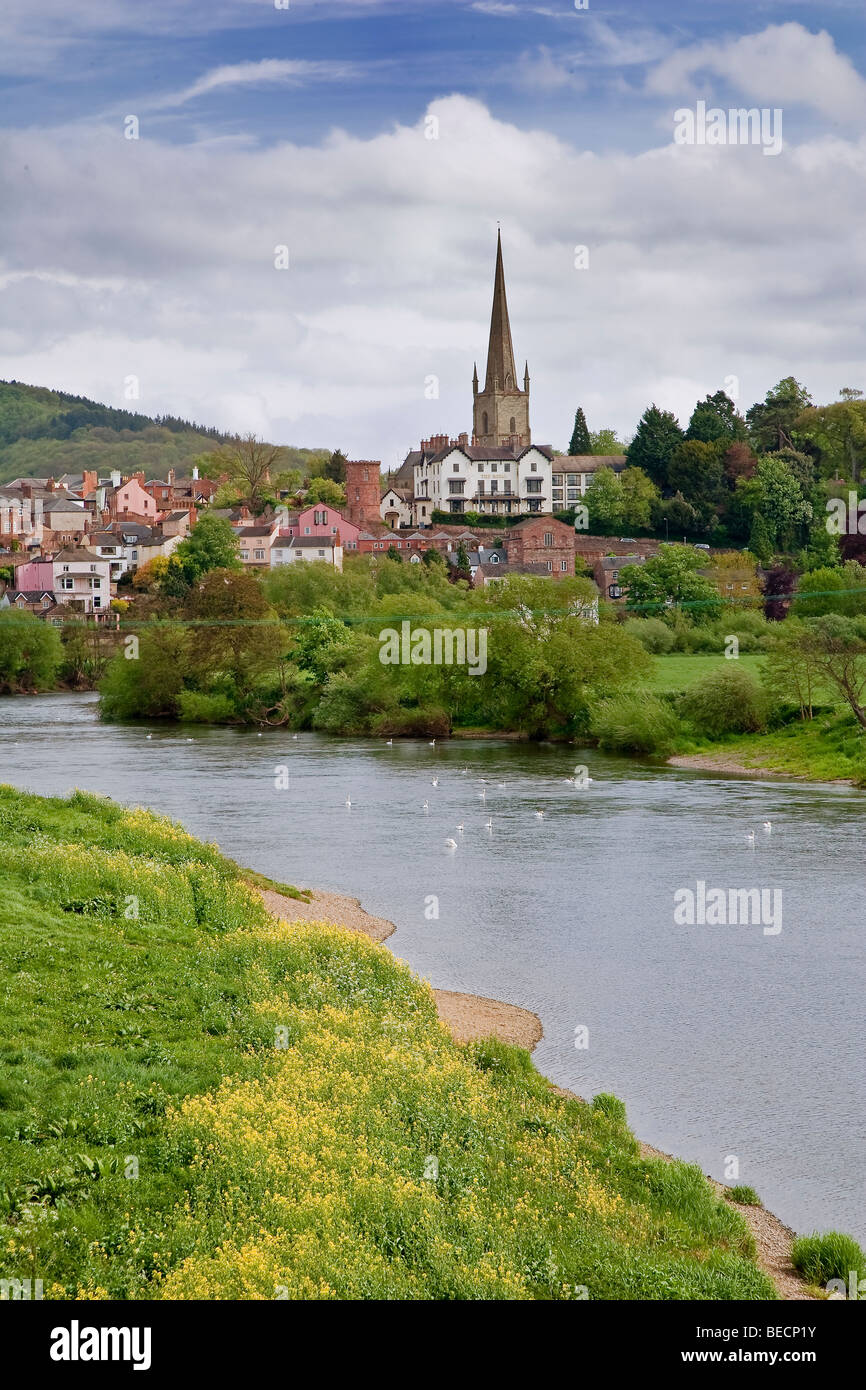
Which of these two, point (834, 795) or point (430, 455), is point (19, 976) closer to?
point (834, 795)

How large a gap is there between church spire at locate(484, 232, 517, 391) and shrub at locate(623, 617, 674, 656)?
68.5 m

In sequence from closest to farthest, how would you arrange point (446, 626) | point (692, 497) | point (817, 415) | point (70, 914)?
point (70, 914) → point (446, 626) → point (692, 497) → point (817, 415)

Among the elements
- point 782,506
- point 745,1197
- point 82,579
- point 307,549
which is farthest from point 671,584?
point 745,1197

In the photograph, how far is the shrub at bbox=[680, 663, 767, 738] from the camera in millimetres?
51812

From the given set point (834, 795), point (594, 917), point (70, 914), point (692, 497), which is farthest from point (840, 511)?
point (70, 914)

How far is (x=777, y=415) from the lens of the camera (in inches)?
5108

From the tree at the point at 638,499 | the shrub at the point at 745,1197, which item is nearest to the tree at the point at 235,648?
the tree at the point at 638,499

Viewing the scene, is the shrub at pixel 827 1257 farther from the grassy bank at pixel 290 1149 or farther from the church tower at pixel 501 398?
the church tower at pixel 501 398

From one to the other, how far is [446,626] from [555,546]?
46.0 m

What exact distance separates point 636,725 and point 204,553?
56.1 metres

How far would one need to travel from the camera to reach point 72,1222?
10.7 meters

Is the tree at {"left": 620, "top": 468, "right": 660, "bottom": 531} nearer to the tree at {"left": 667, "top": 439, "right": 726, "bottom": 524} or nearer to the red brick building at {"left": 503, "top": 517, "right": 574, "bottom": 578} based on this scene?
the tree at {"left": 667, "top": 439, "right": 726, "bottom": 524}

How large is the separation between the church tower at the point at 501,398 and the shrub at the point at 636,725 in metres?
88.4

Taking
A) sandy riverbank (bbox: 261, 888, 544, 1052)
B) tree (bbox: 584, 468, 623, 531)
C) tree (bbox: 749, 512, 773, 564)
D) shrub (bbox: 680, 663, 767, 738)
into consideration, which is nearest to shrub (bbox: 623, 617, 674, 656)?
shrub (bbox: 680, 663, 767, 738)
